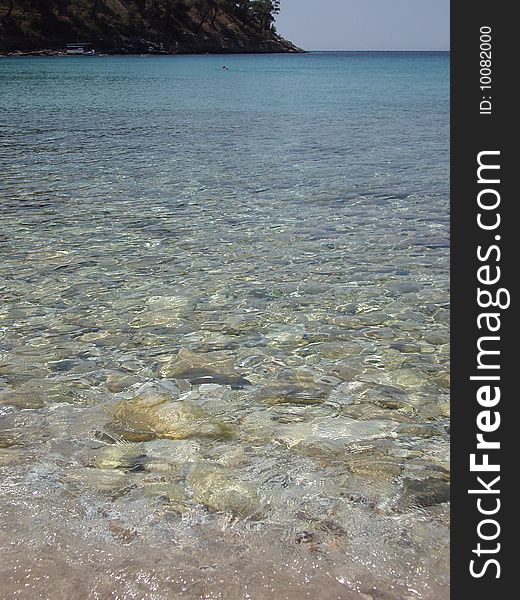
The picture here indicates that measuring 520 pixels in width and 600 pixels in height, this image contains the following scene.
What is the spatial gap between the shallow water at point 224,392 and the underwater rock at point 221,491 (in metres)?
0.01

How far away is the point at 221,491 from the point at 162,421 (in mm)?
963

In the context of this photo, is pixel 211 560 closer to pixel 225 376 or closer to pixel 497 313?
pixel 497 313

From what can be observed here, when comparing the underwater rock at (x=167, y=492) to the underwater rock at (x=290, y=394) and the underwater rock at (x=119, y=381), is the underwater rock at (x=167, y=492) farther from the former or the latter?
the underwater rock at (x=119, y=381)

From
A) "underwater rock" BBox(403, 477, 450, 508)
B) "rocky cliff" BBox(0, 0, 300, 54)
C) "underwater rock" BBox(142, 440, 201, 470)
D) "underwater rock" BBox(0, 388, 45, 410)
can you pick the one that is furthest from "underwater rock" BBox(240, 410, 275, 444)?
"rocky cliff" BBox(0, 0, 300, 54)

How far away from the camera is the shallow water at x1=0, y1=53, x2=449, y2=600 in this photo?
3.07 m

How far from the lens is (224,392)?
195 inches

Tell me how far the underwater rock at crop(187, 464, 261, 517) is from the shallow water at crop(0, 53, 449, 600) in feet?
0.05

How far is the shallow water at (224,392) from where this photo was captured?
10.1 ft

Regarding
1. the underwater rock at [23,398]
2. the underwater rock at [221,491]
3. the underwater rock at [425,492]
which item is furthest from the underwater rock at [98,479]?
the underwater rock at [425,492]

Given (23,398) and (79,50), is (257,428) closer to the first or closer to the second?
(23,398)

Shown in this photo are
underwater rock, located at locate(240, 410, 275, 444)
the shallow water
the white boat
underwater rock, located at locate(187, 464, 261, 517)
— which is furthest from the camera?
the white boat

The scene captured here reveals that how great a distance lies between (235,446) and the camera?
417 cm

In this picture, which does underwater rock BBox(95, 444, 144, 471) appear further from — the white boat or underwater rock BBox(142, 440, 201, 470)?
the white boat

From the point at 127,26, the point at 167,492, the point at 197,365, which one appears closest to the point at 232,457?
the point at 167,492
